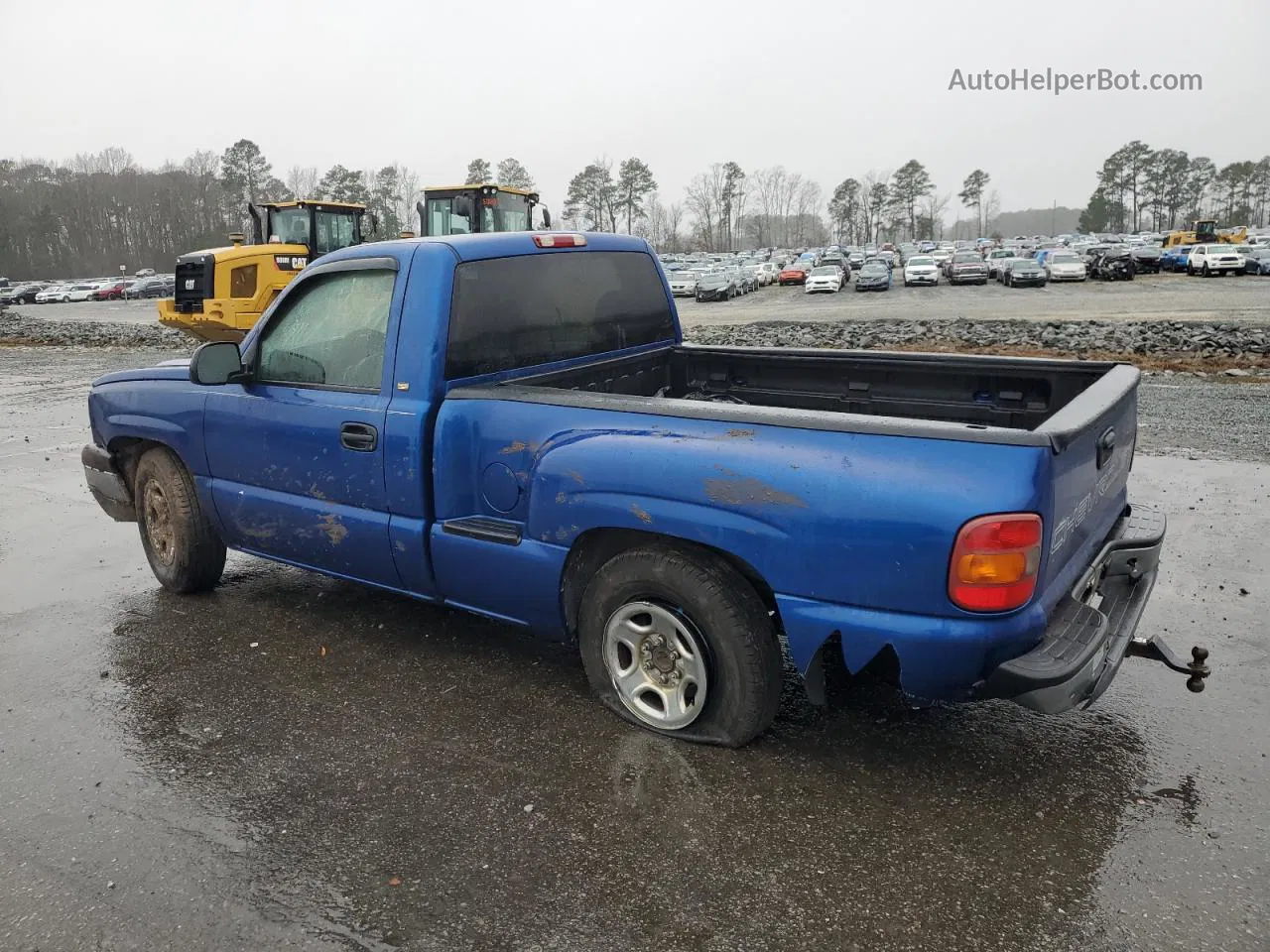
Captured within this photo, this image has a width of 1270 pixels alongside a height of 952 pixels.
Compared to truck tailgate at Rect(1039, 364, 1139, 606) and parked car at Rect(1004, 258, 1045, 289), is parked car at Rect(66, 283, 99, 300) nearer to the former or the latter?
parked car at Rect(1004, 258, 1045, 289)

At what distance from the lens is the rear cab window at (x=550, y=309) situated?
4.04 meters

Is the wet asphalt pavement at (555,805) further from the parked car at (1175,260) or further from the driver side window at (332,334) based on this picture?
the parked car at (1175,260)

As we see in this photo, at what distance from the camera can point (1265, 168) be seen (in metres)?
115

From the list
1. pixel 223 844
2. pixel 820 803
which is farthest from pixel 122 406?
pixel 820 803

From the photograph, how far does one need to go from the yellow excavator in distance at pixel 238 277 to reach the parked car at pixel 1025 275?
30532mm

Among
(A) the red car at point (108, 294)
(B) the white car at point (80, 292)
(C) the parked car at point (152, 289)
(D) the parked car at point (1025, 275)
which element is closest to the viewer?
(D) the parked car at point (1025, 275)

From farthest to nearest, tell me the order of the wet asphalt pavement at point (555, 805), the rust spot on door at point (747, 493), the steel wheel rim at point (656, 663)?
the steel wheel rim at point (656, 663)
the rust spot on door at point (747, 493)
the wet asphalt pavement at point (555, 805)

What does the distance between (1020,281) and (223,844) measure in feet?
139

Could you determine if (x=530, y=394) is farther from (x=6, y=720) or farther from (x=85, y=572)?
(x=85, y=572)

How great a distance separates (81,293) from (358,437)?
247ft

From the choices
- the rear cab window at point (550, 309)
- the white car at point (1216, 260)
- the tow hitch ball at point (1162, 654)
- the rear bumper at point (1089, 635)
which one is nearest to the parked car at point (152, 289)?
the white car at point (1216, 260)

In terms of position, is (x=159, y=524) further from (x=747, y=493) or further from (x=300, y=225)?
(x=300, y=225)

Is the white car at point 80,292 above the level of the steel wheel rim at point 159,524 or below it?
above

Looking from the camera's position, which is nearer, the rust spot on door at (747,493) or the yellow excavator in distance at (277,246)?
the rust spot on door at (747,493)
